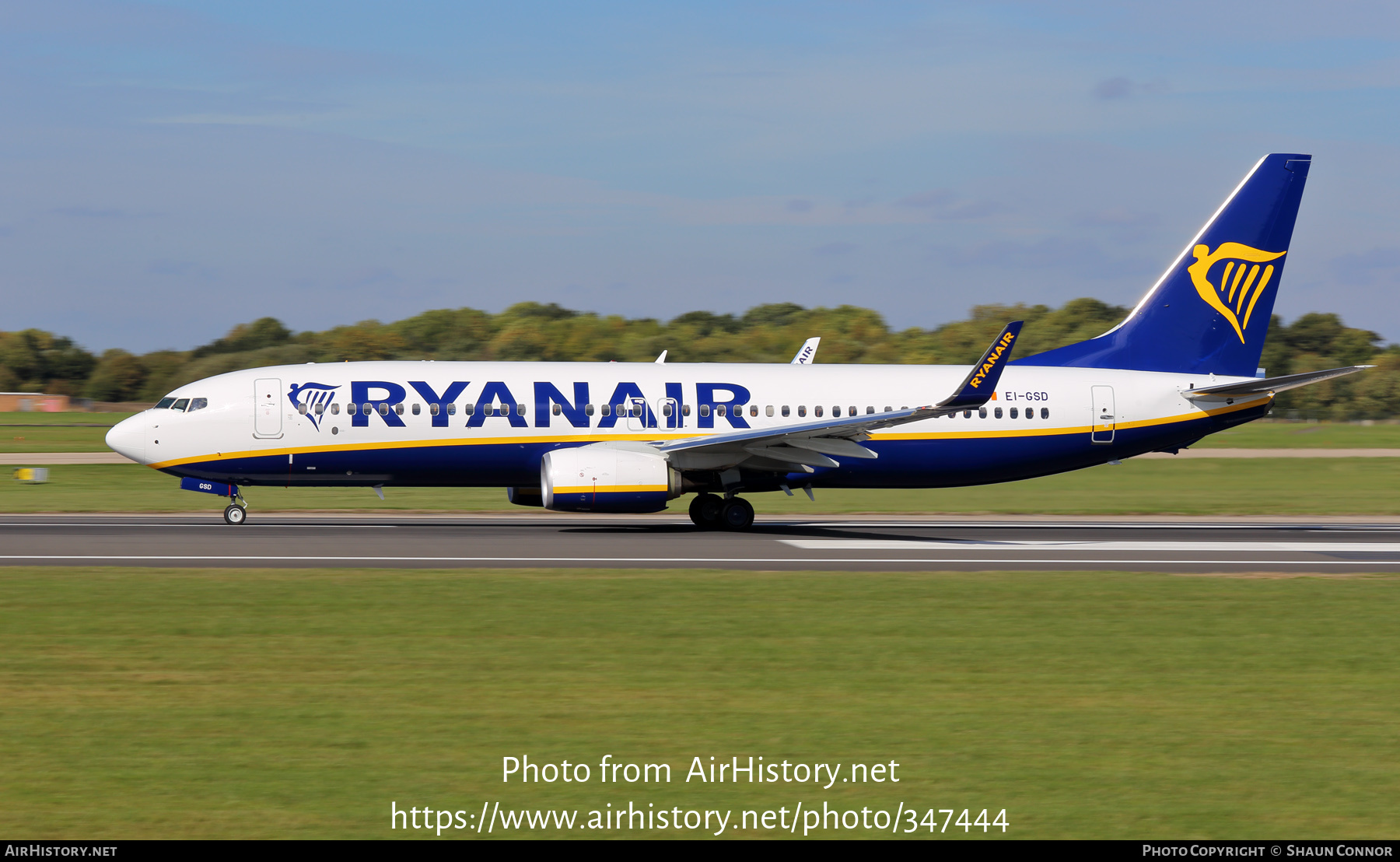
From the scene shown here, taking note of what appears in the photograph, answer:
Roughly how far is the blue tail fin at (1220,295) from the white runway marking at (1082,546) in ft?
21.4

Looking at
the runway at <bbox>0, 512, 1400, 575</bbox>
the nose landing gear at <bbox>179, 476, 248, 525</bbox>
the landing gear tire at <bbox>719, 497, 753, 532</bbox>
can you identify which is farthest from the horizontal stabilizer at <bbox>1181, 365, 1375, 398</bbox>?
the nose landing gear at <bbox>179, 476, 248, 525</bbox>

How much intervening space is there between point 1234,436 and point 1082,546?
165 feet

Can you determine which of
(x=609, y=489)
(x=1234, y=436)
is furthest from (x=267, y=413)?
(x=1234, y=436)

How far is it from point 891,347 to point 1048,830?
85.6 meters

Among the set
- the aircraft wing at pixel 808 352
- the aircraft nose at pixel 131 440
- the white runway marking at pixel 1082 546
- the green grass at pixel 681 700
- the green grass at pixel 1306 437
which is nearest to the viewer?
the green grass at pixel 681 700

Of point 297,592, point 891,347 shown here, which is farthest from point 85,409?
point 297,592

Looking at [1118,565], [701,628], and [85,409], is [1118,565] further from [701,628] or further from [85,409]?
[85,409]

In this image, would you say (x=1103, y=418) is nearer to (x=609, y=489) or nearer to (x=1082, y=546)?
(x=1082, y=546)

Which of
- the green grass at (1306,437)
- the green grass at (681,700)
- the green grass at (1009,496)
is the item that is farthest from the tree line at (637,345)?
the green grass at (681,700)

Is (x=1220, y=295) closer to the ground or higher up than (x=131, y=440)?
higher up

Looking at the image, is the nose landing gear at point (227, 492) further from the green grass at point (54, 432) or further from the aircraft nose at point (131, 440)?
the green grass at point (54, 432)

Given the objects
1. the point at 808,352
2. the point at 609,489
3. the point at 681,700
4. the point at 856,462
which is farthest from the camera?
the point at 808,352

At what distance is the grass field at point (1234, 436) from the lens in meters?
60.7

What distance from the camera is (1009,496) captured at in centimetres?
4091
